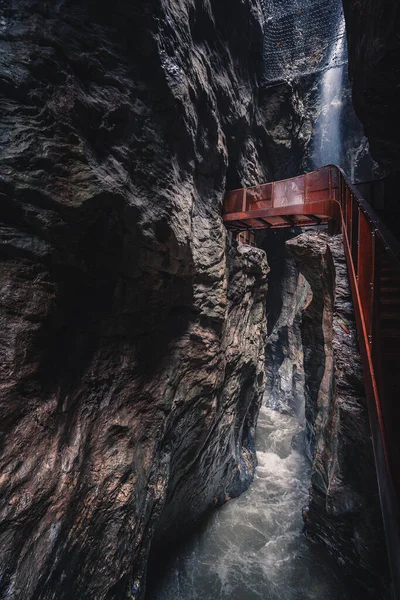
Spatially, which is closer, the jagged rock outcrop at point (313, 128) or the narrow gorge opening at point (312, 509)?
the narrow gorge opening at point (312, 509)

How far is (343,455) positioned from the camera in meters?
4.37

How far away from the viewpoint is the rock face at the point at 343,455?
131 inches

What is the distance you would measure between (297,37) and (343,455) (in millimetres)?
14391

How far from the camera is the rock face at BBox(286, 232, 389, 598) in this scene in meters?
3.32

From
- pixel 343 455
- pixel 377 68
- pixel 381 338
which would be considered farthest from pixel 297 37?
pixel 343 455

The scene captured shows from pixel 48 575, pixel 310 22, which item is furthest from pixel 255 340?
pixel 310 22


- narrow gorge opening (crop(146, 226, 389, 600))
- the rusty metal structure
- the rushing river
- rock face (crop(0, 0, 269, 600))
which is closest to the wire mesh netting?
rock face (crop(0, 0, 269, 600))

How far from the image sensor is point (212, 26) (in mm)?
6938

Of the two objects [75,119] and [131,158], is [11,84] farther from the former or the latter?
[131,158]

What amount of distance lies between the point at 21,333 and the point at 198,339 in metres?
4.02

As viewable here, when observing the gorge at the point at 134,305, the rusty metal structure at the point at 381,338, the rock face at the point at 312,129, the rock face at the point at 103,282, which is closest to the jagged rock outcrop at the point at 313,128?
the rock face at the point at 312,129

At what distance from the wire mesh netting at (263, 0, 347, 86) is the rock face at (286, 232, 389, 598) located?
8.03m

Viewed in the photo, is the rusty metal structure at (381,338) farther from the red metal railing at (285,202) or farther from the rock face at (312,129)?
the rock face at (312,129)

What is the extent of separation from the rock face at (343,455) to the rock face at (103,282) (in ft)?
8.86
